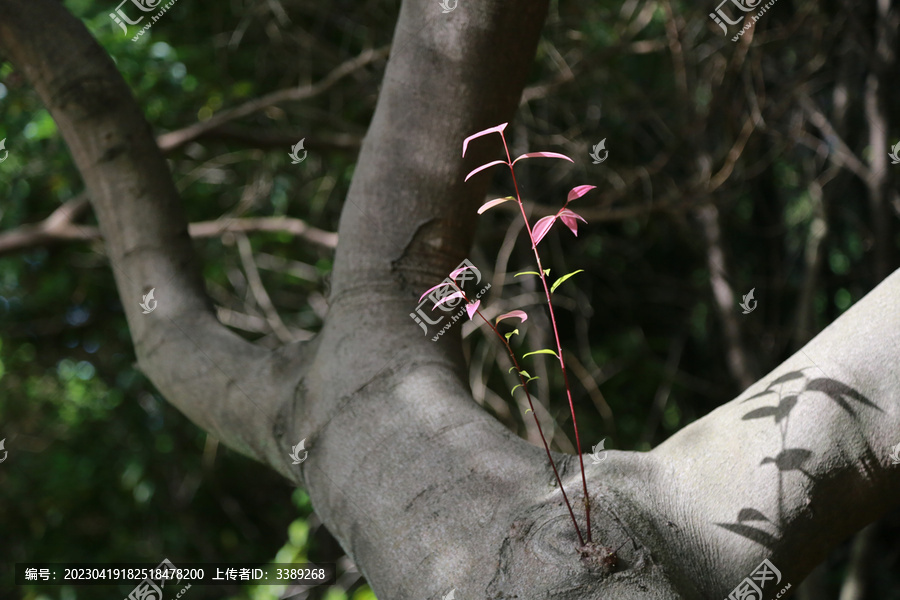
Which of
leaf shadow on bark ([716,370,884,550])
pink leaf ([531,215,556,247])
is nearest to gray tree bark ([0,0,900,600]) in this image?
leaf shadow on bark ([716,370,884,550])

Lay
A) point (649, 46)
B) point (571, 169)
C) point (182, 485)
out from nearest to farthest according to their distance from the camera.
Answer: point (649, 46)
point (571, 169)
point (182, 485)

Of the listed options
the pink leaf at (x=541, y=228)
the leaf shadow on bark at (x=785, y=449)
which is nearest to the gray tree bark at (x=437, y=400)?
the leaf shadow on bark at (x=785, y=449)

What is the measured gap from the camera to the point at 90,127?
1223 millimetres

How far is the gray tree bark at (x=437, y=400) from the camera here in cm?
72

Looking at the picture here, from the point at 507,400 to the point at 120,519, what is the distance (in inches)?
83.7

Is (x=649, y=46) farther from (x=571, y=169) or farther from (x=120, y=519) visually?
(x=120, y=519)

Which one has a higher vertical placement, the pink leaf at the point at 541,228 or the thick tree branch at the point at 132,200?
the pink leaf at the point at 541,228

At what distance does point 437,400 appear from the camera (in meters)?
0.87

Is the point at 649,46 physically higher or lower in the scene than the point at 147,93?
higher

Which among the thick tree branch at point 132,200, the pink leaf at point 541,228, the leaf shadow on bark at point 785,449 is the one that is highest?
the pink leaf at point 541,228

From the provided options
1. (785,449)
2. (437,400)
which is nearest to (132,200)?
(437,400)

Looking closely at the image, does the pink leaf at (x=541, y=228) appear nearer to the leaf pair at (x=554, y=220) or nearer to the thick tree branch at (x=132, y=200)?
the leaf pair at (x=554, y=220)

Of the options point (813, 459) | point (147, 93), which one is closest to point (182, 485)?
point (147, 93)

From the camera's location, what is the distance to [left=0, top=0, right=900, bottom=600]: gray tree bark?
0.72 meters
